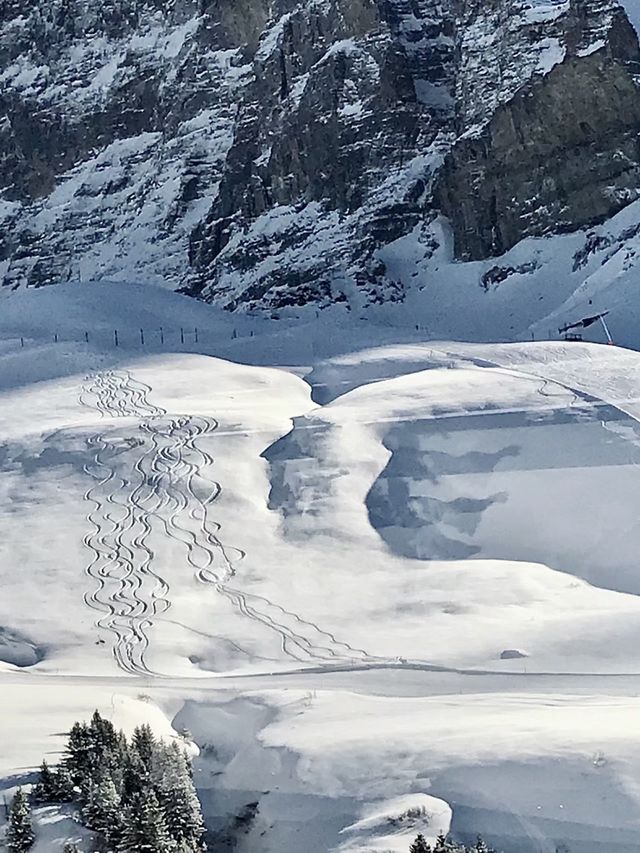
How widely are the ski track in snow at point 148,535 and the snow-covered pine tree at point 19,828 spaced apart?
710cm

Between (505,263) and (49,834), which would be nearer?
(49,834)

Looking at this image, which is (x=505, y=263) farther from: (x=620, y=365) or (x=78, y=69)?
(x=78, y=69)

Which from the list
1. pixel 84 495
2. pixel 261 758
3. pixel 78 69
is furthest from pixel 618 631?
pixel 78 69

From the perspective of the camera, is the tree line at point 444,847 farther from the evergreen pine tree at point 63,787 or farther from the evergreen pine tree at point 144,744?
the evergreen pine tree at point 63,787

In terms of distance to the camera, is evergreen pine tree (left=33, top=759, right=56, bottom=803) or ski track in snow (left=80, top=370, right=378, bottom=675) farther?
ski track in snow (left=80, top=370, right=378, bottom=675)

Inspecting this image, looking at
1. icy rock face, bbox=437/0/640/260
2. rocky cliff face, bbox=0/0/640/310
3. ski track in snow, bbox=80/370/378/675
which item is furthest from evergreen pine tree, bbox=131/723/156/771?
rocky cliff face, bbox=0/0/640/310

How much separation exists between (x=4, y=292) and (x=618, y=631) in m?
70.7

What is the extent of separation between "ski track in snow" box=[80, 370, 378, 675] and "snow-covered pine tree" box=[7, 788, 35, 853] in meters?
7.10

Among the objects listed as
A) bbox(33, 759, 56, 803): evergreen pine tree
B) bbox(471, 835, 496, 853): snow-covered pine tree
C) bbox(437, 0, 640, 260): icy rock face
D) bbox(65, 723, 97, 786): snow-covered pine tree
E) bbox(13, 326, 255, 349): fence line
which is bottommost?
bbox(471, 835, 496, 853): snow-covered pine tree

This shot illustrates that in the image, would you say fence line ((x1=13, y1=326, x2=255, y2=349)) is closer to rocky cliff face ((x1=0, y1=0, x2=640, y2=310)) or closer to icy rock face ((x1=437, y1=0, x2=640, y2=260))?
rocky cliff face ((x1=0, y1=0, x2=640, y2=310))

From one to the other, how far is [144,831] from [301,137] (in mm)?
66511

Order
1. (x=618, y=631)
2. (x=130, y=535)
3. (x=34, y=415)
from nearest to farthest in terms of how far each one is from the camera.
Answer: (x=618, y=631), (x=130, y=535), (x=34, y=415)

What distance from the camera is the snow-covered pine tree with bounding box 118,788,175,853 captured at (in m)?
14.7

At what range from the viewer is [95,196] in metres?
89.1
